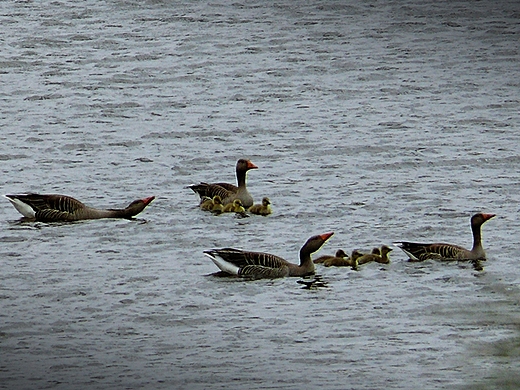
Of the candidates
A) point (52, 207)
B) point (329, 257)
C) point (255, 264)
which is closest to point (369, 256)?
point (329, 257)

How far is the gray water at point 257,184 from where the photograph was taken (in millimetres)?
6895

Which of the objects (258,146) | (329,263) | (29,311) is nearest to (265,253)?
(329,263)

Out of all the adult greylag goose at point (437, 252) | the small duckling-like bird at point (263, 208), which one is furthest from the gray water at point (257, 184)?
the small duckling-like bird at point (263, 208)

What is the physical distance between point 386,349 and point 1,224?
15.9ft

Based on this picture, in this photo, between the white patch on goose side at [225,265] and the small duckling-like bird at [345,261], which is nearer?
the white patch on goose side at [225,265]

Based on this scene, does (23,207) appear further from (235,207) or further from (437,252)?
(437,252)

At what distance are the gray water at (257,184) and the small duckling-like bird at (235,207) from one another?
14 centimetres

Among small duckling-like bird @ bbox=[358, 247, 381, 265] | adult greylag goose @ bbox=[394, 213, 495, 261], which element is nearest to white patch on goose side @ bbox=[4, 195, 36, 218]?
small duckling-like bird @ bbox=[358, 247, 381, 265]

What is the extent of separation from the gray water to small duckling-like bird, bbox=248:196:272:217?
0.18 m

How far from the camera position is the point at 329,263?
376 inches

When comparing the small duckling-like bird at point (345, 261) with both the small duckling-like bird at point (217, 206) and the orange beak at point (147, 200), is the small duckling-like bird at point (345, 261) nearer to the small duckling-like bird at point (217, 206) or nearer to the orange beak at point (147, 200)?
the small duckling-like bird at point (217, 206)

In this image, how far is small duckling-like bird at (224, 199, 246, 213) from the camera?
1131cm

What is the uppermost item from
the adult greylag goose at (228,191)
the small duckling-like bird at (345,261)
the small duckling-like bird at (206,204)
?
the adult greylag goose at (228,191)

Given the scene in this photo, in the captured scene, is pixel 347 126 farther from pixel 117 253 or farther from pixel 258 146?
pixel 117 253
